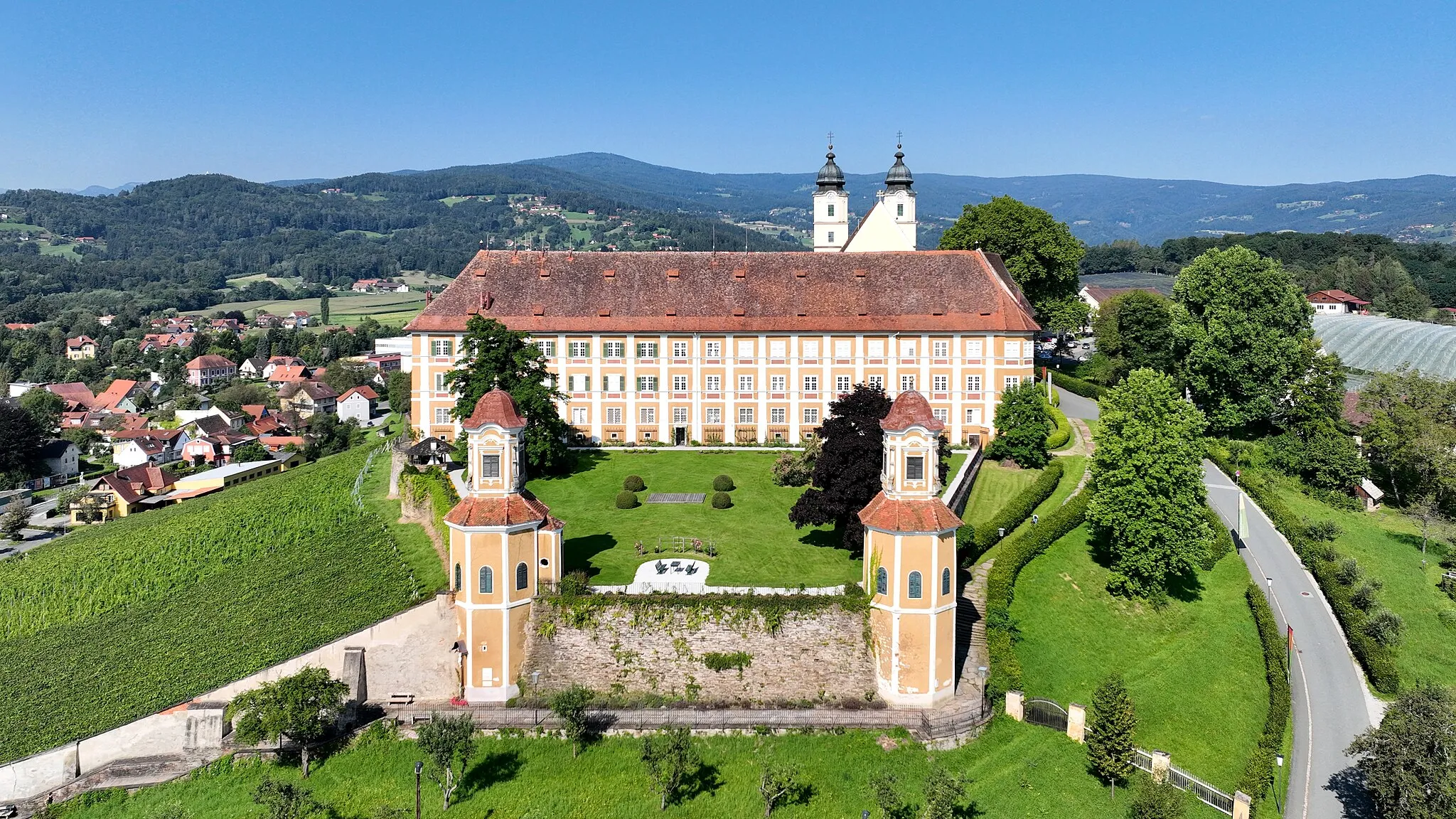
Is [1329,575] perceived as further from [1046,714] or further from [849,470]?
[849,470]

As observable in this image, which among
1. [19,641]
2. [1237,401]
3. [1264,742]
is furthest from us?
[1237,401]

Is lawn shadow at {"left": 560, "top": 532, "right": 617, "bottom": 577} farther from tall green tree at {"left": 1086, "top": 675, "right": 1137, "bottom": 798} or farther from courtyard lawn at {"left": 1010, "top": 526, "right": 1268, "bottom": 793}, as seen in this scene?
tall green tree at {"left": 1086, "top": 675, "right": 1137, "bottom": 798}

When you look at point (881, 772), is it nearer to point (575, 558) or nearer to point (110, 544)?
point (575, 558)

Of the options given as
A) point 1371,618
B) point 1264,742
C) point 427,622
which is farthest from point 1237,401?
point 427,622

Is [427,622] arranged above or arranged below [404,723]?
above

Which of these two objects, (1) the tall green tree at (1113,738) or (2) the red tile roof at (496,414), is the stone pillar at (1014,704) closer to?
(1) the tall green tree at (1113,738)

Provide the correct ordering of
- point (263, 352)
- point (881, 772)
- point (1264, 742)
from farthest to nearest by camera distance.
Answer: point (263, 352) < point (1264, 742) < point (881, 772)

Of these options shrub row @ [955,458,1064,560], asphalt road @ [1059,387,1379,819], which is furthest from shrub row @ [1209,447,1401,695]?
shrub row @ [955,458,1064,560]
